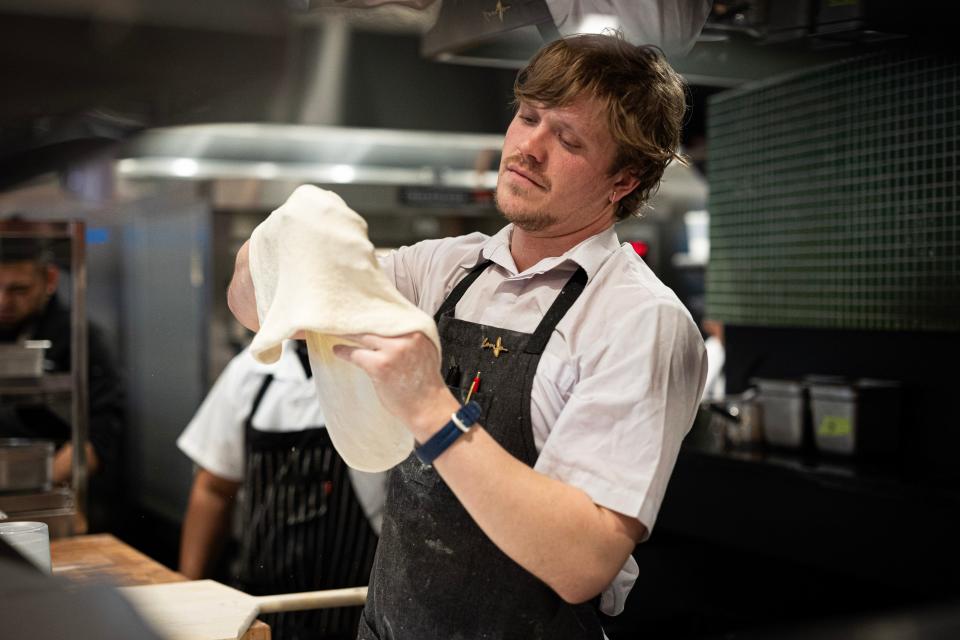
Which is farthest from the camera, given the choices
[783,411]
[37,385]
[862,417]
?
[783,411]

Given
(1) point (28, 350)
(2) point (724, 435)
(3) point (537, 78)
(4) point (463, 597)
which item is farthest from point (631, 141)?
(2) point (724, 435)

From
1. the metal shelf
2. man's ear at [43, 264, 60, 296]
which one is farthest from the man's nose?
man's ear at [43, 264, 60, 296]

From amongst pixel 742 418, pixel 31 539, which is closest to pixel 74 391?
pixel 31 539

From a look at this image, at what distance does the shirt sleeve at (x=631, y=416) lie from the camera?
3.65 ft

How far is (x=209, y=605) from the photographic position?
1.52 metres

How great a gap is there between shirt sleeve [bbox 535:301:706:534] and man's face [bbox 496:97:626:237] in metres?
0.20

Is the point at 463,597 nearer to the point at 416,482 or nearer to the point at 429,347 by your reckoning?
the point at 416,482

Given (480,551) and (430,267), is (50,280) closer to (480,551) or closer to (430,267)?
(430,267)

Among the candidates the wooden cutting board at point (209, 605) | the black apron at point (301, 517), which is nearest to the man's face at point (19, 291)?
the black apron at point (301, 517)

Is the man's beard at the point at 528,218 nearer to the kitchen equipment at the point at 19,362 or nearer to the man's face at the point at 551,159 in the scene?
the man's face at the point at 551,159

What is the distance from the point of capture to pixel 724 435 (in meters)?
3.09

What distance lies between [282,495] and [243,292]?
0.99 metres

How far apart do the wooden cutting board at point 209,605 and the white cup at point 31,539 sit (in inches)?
4.9

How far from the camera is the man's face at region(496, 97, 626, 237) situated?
128 cm
